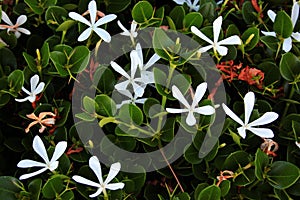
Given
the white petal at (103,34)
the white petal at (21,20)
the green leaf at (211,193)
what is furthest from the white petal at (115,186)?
the white petal at (21,20)

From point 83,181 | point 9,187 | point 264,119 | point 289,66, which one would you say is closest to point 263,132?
point 264,119

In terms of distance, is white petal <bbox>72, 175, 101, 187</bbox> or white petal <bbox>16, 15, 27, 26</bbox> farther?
white petal <bbox>16, 15, 27, 26</bbox>

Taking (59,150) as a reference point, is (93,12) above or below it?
above

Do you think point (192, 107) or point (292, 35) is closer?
point (192, 107)

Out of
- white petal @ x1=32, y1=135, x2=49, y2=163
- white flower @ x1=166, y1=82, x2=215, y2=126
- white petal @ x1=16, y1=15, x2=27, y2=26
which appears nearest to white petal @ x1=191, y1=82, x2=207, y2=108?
white flower @ x1=166, y1=82, x2=215, y2=126

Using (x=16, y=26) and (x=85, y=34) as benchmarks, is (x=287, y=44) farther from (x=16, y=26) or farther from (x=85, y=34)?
(x=16, y=26)

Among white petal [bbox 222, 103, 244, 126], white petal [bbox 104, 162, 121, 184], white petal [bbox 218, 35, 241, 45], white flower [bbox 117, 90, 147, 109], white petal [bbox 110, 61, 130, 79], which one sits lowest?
white petal [bbox 104, 162, 121, 184]

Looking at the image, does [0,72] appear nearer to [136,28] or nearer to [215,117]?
[136,28]

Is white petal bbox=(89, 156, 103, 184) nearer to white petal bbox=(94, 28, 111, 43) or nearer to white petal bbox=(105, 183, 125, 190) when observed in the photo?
white petal bbox=(105, 183, 125, 190)
